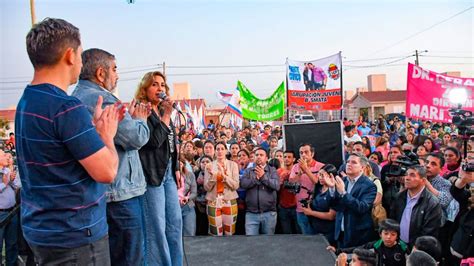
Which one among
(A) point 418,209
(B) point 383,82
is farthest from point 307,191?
(B) point 383,82

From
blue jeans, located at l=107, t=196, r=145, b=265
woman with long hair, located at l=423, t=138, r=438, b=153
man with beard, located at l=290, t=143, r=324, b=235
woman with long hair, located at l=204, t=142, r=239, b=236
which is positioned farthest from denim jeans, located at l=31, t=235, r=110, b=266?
woman with long hair, located at l=423, t=138, r=438, b=153

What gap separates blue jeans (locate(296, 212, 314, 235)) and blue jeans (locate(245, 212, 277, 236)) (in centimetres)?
39

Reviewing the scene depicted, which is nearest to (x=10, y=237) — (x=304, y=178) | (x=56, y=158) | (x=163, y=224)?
(x=163, y=224)

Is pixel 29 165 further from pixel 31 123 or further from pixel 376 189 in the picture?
pixel 376 189

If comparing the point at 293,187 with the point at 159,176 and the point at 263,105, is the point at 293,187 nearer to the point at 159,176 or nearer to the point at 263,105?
the point at 159,176

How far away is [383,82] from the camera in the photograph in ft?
188

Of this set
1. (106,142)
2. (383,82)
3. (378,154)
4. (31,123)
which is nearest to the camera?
(31,123)

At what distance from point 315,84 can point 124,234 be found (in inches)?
308

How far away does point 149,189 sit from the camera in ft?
8.34

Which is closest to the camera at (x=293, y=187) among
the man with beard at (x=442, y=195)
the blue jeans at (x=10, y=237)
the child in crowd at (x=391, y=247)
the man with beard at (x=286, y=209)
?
the man with beard at (x=286, y=209)

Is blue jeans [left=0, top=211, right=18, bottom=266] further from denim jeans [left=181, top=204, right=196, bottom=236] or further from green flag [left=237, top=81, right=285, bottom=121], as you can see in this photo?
green flag [left=237, top=81, right=285, bottom=121]

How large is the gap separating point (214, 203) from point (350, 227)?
1.94 m

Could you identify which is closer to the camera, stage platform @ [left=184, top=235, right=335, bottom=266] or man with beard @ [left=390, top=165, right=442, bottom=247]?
man with beard @ [left=390, top=165, right=442, bottom=247]

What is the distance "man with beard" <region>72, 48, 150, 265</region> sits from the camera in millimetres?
2127
